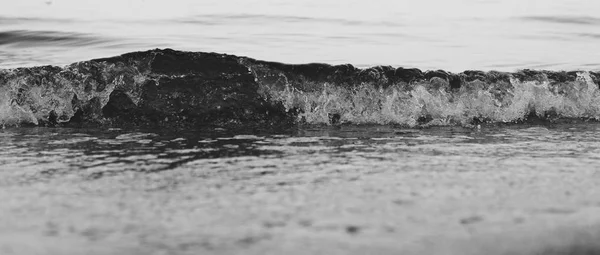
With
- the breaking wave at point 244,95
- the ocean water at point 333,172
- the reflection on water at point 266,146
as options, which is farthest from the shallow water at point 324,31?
the reflection on water at point 266,146

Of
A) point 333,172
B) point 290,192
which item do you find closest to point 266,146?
point 333,172

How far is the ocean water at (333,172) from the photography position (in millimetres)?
3018

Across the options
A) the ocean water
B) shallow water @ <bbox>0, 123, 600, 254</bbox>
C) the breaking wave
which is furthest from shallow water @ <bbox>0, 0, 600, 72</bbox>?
shallow water @ <bbox>0, 123, 600, 254</bbox>

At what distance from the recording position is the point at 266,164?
4.63 metres

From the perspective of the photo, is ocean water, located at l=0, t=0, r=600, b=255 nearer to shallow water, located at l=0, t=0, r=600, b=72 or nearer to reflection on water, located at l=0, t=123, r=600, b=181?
reflection on water, located at l=0, t=123, r=600, b=181

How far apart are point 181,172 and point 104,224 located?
3.78 ft

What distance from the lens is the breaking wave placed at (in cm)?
A: 685

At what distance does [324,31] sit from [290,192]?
9661 millimetres

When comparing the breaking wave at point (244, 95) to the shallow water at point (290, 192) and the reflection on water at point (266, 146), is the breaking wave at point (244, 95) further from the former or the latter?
the shallow water at point (290, 192)

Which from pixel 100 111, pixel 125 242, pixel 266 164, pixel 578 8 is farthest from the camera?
pixel 578 8

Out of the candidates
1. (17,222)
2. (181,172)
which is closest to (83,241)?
(17,222)

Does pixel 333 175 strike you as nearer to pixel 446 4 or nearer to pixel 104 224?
pixel 104 224

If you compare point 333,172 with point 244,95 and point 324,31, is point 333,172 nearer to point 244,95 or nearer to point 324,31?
point 244,95

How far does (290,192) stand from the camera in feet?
12.5
